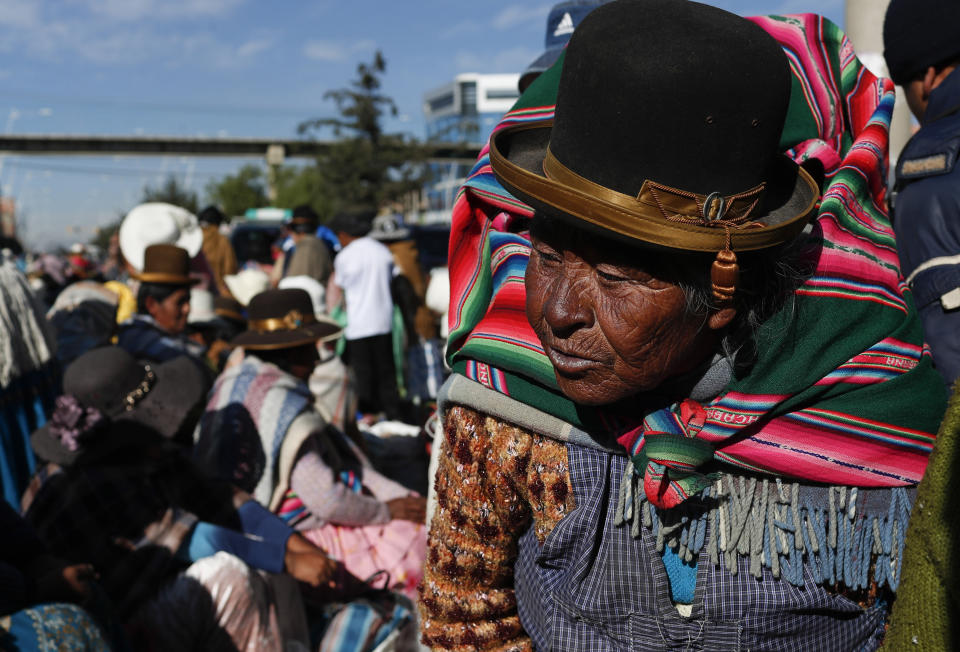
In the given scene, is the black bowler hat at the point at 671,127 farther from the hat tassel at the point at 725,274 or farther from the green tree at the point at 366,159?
the green tree at the point at 366,159

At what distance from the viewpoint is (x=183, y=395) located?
3.25 metres

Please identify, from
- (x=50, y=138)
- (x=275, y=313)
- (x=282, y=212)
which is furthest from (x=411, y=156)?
(x=50, y=138)

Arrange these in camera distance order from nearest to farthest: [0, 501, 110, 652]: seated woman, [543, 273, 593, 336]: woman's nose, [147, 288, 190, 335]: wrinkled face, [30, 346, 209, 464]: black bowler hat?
[543, 273, 593, 336]: woman's nose < [0, 501, 110, 652]: seated woman < [30, 346, 209, 464]: black bowler hat < [147, 288, 190, 335]: wrinkled face

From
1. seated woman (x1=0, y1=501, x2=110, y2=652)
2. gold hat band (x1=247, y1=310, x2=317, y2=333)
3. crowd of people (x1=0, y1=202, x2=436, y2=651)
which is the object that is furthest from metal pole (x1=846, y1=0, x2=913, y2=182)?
seated woman (x1=0, y1=501, x2=110, y2=652)

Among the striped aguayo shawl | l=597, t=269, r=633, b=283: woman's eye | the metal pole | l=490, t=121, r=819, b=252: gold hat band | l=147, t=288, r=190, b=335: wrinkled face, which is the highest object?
the metal pole

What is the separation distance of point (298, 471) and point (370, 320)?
136 inches

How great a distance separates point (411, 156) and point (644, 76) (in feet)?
86.1

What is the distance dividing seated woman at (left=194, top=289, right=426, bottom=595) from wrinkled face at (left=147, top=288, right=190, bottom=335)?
62.2 inches

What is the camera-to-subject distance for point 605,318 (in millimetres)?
1152

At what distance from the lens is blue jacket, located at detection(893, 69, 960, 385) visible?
1668 millimetres

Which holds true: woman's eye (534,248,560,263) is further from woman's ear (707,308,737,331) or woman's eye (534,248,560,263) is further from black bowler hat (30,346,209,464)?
black bowler hat (30,346,209,464)

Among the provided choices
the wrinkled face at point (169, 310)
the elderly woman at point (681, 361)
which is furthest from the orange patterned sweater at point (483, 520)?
the wrinkled face at point (169, 310)

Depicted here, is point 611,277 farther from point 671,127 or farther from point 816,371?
point 816,371

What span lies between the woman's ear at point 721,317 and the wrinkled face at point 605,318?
0.5 inches
